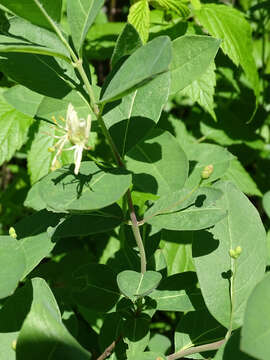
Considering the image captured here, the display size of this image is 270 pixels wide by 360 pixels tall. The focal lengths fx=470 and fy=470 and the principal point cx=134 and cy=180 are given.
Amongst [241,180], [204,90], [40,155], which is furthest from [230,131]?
[40,155]

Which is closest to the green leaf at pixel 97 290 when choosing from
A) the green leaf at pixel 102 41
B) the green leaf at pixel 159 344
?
the green leaf at pixel 159 344

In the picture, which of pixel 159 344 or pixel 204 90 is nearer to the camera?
pixel 159 344

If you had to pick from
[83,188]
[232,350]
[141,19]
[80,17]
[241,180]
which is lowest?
[241,180]

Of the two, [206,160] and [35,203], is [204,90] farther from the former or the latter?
[35,203]

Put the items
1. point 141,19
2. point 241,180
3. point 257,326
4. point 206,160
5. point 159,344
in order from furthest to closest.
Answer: point 241,180, point 141,19, point 159,344, point 206,160, point 257,326

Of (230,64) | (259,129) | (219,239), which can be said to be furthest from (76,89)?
(259,129)

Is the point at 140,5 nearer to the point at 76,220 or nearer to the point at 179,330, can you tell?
the point at 76,220
